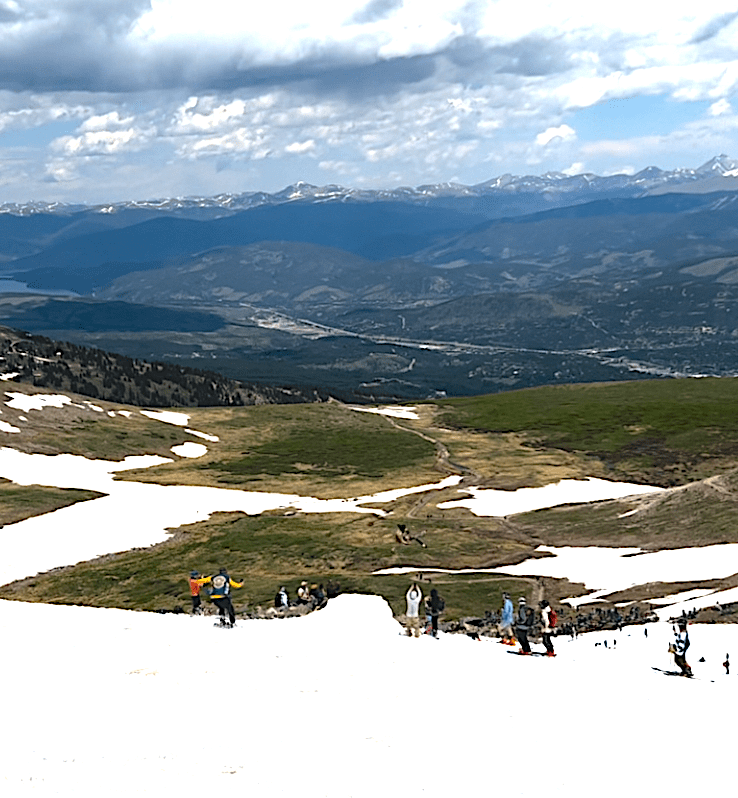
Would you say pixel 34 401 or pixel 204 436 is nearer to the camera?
→ pixel 34 401

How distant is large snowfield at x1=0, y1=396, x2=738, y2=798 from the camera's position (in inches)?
945

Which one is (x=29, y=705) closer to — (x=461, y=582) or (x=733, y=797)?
(x=733, y=797)

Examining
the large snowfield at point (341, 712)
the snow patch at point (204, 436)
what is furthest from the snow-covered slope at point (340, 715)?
the snow patch at point (204, 436)

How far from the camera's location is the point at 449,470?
452 feet

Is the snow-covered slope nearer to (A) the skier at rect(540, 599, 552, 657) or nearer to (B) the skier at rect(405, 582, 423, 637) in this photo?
(A) the skier at rect(540, 599, 552, 657)

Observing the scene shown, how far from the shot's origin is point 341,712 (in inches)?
1160

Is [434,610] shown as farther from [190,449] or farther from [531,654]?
[190,449]

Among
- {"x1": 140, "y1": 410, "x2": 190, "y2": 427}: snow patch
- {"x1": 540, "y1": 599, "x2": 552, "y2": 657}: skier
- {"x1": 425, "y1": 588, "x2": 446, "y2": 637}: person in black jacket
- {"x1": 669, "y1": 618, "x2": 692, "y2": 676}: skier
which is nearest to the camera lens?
{"x1": 669, "y1": 618, "x2": 692, "y2": 676}: skier

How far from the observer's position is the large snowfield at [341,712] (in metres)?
24.0

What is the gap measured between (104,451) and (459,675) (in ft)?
401

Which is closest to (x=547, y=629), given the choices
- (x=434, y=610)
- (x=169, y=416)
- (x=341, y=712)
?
(x=434, y=610)

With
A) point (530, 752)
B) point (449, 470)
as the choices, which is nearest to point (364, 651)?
point (530, 752)

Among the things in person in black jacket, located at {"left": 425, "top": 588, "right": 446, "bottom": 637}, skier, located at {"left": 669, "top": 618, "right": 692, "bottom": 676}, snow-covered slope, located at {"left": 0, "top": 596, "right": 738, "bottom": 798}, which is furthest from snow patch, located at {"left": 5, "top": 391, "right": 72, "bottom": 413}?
skier, located at {"left": 669, "top": 618, "right": 692, "bottom": 676}

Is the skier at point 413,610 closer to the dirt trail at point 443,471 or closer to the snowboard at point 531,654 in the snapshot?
the snowboard at point 531,654
